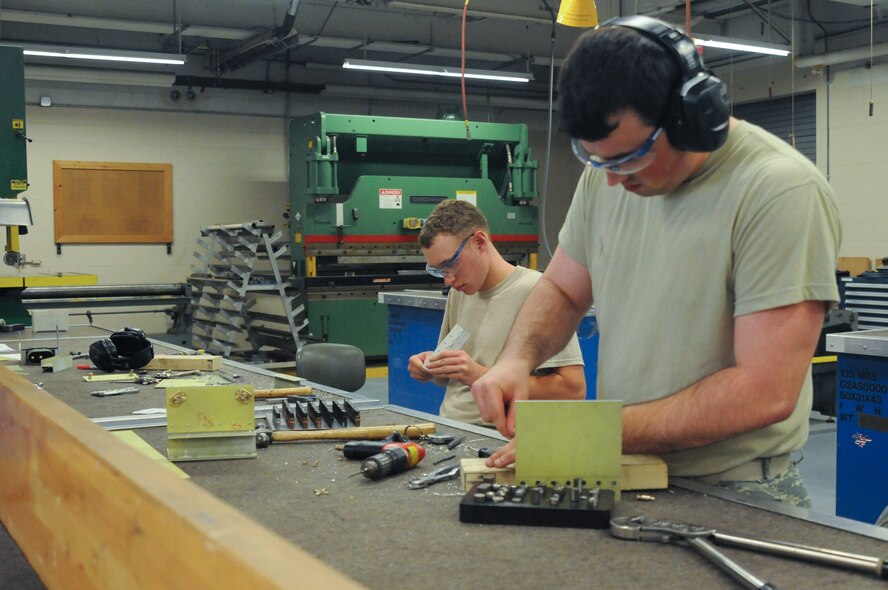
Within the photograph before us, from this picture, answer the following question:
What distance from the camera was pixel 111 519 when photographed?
89cm

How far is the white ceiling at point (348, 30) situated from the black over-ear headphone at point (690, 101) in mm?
Answer: 6427

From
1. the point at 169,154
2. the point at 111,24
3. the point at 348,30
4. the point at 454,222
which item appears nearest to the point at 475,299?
the point at 454,222

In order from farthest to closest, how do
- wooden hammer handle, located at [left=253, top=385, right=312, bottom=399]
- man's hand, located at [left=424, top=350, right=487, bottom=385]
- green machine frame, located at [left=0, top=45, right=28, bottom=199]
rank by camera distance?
green machine frame, located at [left=0, top=45, right=28, bottom=199] < wooden hammer handle, located at [left=253, top=385, right=312, bottom=399] < man's hand, located at [left=424, top=350, right=487, bottom=385]

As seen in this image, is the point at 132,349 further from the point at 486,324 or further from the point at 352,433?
the point at 352,433

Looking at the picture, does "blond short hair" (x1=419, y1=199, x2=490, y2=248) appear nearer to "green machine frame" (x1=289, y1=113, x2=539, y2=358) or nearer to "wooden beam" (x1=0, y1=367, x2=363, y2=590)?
"wooden beam" (x1=0, y1=367, x2=363, y2=590)

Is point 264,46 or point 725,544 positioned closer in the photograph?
point 725,544

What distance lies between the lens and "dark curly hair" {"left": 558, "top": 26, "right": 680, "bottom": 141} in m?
1.17

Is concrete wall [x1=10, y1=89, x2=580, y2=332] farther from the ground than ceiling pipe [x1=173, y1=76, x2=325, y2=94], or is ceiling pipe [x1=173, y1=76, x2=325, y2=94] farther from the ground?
ceiling pipe [x1=173, y1=76, x2=325, y2=94]

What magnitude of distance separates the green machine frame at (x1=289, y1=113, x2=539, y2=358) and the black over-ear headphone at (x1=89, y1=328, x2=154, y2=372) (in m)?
4.45

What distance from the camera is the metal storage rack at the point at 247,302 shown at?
7160 mm

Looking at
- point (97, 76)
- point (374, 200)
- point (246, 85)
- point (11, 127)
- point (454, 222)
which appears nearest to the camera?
point (454, 222)

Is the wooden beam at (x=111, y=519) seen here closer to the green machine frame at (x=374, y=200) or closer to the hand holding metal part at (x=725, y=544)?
the hand holding metal part at (x=725, y=544)

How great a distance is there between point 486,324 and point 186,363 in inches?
39.7

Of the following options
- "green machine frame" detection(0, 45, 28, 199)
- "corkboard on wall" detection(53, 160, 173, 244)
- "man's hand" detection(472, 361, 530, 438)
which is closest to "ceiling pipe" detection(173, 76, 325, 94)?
"corkboard on wall" detection(53, 160, 173, 244)
